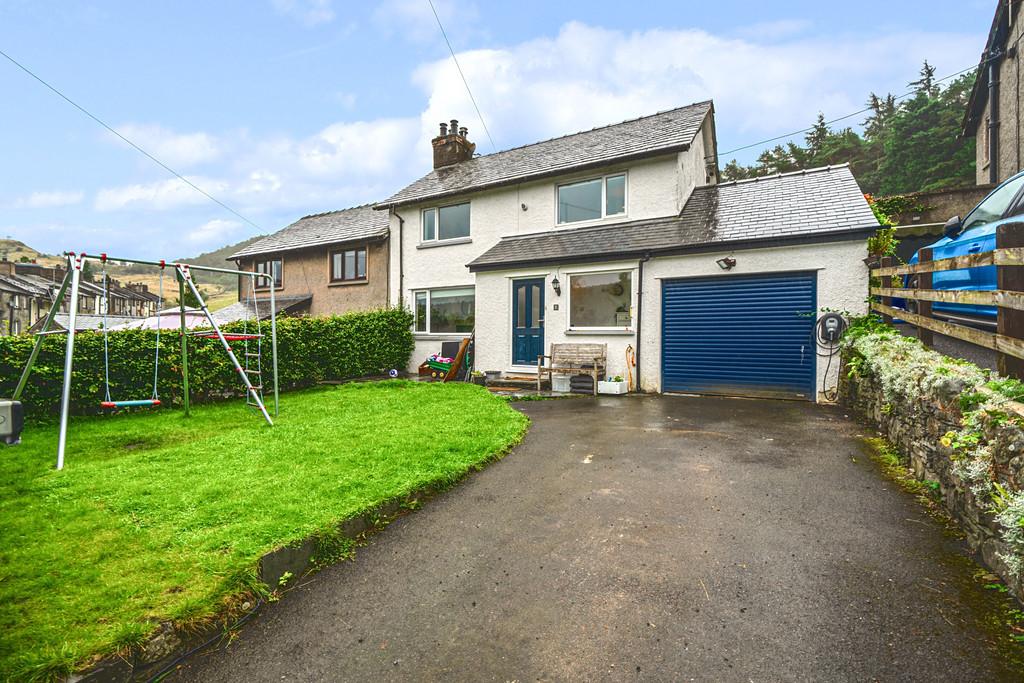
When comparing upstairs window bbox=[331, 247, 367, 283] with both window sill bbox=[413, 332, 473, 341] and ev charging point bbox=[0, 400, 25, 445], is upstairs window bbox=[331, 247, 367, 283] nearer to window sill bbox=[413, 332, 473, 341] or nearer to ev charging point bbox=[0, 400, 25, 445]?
window sill bbox=[413, 332, 473, 341]

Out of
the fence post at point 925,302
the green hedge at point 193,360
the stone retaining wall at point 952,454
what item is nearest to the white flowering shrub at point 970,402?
the stone retaining wall at point 952,454

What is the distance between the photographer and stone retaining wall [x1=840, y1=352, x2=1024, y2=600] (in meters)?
2.56

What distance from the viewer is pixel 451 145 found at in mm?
18656

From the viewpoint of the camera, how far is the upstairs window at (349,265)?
60.3ft

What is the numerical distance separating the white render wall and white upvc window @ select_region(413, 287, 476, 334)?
596cm

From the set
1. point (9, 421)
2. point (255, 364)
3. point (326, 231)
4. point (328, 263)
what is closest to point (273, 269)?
point (326, 231)

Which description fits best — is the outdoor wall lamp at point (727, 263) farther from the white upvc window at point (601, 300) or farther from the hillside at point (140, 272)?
the hillside at point (140, 272)

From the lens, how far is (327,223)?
68.8 ft

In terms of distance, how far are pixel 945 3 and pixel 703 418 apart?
13.9 meters

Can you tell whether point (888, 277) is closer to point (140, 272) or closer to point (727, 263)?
point (727, 263)

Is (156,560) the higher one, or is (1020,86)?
(1020,86)

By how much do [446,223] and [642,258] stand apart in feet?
24.7

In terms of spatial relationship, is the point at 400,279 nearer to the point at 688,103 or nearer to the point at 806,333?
the point at 688,103

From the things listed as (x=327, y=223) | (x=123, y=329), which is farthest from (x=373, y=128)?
(x=123, y=329)
